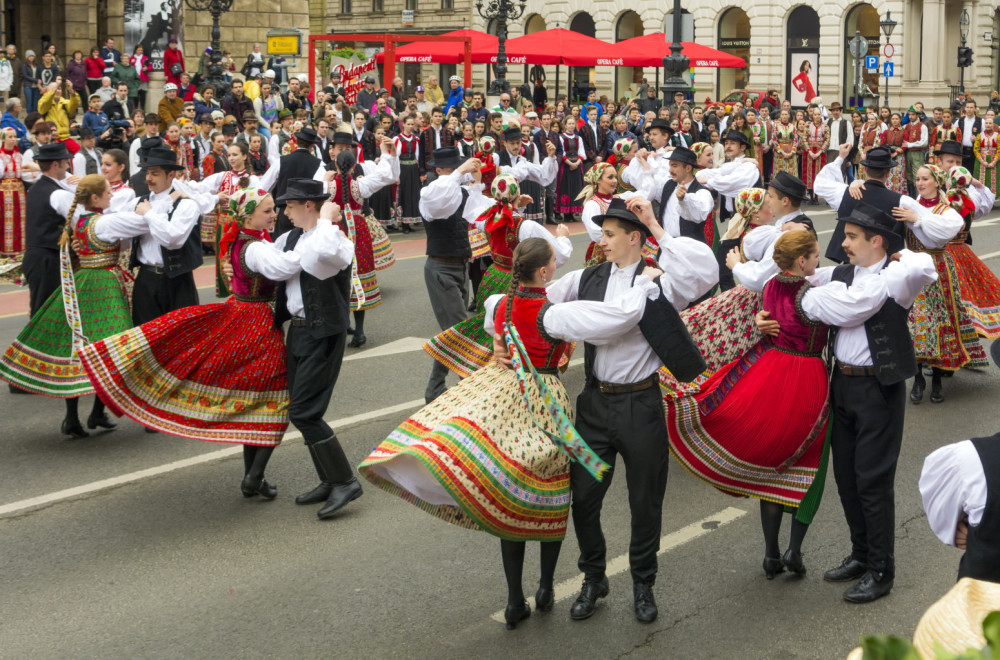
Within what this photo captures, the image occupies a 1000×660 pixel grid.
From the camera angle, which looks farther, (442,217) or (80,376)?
(442,217)

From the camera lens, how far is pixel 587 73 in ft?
175

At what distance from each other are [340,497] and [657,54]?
2723cm

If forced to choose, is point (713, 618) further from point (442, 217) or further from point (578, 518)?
point (442, 217)

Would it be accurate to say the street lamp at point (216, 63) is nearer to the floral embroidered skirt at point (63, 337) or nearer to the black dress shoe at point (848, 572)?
the floral embroidered skirt at point (63, 337)

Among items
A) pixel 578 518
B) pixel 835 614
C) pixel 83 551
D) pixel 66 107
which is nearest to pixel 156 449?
pixel 83 551

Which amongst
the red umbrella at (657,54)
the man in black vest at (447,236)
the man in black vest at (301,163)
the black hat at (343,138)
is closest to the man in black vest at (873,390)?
the man in black vest at (447,236)

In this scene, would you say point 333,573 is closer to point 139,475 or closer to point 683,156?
point 139,475

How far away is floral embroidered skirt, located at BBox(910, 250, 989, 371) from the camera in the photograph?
9398 millimetres

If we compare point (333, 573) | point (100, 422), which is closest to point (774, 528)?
point (333, 573)

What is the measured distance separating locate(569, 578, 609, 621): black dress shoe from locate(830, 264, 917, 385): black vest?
156 cm

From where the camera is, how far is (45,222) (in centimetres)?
927

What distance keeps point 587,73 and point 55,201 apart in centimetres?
4605

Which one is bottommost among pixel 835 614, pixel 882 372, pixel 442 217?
pixel 835 614

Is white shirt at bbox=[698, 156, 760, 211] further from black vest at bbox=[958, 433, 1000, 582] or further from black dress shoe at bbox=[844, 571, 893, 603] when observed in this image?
black vest at bbox=[958, 433, 1000, 582]
